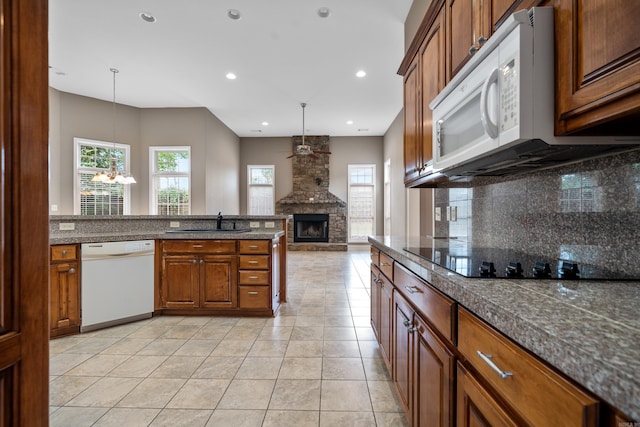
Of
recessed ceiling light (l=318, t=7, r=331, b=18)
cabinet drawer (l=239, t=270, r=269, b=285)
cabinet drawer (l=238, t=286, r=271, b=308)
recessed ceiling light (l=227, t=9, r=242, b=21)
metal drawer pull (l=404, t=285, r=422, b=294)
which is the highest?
recessed ceiling light (l=318, t=7, r=331, b=18)

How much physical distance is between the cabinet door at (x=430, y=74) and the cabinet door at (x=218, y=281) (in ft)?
7.31

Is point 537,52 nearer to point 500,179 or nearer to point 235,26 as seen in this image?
point 500,179

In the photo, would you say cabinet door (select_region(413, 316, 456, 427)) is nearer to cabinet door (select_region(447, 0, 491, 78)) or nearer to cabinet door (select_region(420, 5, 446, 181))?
cabinet door (select_region(420, 5, 446, 181))

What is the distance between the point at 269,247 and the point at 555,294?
2.65m

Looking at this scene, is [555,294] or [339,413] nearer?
[555,294]

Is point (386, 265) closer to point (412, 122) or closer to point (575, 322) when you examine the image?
point (412, 122)

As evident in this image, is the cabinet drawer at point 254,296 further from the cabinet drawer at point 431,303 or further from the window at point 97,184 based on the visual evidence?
the window at point 97,184

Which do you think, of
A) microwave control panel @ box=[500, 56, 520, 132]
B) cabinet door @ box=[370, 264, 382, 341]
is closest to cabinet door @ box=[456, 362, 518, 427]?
microwave control panel @ box=[500, 56, 520, 132]

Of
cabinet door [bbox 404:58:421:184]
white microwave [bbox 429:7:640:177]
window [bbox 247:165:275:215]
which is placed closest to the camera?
white microwave [bbox 429:7:640:177]

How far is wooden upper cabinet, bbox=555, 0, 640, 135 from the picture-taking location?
66 centimetres

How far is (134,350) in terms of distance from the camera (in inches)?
95.5

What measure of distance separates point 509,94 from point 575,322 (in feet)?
2.44

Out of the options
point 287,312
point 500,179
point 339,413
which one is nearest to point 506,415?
point 339,413

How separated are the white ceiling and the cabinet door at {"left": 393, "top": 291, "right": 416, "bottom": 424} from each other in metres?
3.32
